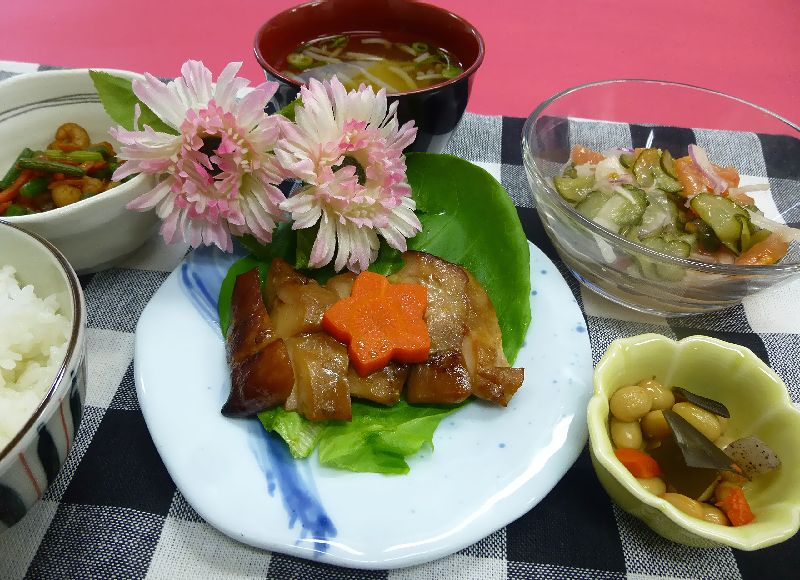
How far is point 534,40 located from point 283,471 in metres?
3.49

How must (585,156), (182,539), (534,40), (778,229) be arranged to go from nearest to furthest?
(182,539), (778,229), (585,156), (534,40)

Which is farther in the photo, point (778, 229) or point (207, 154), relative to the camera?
point (778, 229)

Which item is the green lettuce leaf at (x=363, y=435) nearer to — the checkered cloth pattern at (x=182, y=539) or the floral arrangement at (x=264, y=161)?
the checkered cloth pattern at (x=182, y=539)

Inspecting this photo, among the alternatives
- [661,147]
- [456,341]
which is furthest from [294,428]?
[661,147]

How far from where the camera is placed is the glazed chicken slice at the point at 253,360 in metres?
1.52

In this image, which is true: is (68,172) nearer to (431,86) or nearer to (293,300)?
(293,300)

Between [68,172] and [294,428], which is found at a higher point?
[68,172]

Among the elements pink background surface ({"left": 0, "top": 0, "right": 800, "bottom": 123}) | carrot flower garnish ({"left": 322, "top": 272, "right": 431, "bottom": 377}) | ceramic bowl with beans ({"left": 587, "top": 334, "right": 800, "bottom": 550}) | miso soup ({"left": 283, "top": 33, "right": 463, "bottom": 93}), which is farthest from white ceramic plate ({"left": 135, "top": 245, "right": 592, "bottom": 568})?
pink background surface ({"left": 0, "top": 0, "right": 800, "bottom": 123})

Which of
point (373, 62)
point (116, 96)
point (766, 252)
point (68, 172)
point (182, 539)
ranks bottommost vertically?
point (182, 539)

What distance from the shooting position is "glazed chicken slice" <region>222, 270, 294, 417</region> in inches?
59.9

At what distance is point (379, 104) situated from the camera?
5.59 feet

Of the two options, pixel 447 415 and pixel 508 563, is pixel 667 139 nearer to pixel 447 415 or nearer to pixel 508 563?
pixel 447 415

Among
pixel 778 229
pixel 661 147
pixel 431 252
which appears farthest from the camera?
pixel 661 147

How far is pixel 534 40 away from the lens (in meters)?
4.02
